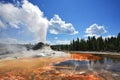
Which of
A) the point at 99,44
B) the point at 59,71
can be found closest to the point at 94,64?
the point at 59,71

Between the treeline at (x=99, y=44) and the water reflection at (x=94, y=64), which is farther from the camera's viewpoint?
the treeline at (x=99, y=44)

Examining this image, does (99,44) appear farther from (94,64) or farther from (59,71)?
(59,71)

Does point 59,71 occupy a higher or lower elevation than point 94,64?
lower

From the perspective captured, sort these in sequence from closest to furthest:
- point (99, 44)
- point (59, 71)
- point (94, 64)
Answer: point (59, 71) < point (94, 64) < point (99, 44)

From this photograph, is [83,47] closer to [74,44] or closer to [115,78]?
[74,44]

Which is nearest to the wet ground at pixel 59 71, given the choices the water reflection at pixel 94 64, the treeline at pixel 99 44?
the water reflection at pixel 94 64

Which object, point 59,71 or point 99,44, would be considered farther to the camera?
point 99,44

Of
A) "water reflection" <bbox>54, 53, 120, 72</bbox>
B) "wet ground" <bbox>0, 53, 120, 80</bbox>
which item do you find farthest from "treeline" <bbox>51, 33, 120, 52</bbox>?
"wet ground" <bbox>0, 53, 120, 80</bbox>

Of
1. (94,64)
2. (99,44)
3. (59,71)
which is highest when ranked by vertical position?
(99,44)

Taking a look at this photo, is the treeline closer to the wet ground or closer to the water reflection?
the water reflection

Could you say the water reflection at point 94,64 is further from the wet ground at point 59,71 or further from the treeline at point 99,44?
the treeline at point 99,44

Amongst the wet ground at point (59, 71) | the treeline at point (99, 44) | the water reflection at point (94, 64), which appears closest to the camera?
the wet ground at point (59, 71)

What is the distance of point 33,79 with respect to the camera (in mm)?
20125

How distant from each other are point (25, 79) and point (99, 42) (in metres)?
65.7
